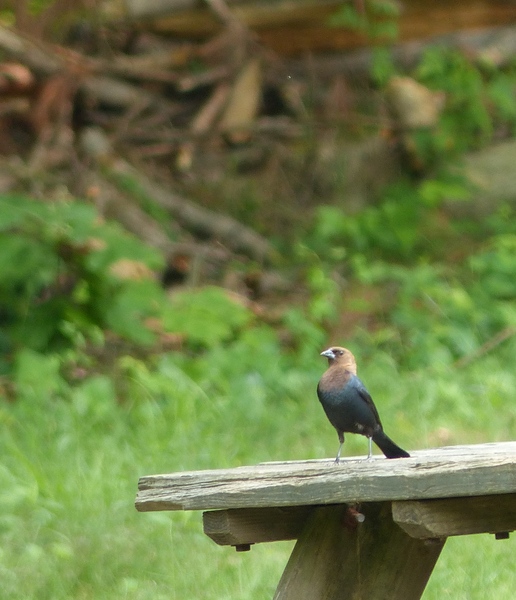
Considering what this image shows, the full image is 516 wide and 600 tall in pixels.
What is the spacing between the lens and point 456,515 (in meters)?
2.19

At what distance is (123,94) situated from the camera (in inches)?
359

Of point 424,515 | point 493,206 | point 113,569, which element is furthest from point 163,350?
point 424,515

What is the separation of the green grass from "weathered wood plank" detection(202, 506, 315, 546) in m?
1.34

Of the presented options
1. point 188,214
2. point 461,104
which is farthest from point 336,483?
point 461,104

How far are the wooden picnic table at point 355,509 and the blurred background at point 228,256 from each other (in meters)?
1.36

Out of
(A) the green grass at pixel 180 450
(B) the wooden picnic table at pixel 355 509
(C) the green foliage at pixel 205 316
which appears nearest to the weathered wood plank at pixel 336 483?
(B) the wooden picnic table at pixel 355 509

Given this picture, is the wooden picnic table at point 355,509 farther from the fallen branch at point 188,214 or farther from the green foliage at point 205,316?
the fallen branch at point 188,214

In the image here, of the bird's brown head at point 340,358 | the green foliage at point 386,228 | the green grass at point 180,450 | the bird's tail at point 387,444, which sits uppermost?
the green foliage at point 386,228

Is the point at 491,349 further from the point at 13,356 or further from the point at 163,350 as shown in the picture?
the point at 13,356

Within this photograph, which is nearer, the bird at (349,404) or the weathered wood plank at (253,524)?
the weathered wood plank at (253,524)

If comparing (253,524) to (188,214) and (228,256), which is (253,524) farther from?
(188,214)

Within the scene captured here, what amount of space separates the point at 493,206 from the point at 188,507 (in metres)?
6.65

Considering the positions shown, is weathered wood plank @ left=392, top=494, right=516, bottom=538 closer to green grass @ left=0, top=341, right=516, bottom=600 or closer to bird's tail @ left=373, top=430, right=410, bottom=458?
bird's tail @ left=373, top=430, right=410, bottom=458

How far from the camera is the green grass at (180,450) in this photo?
400 centimetres
